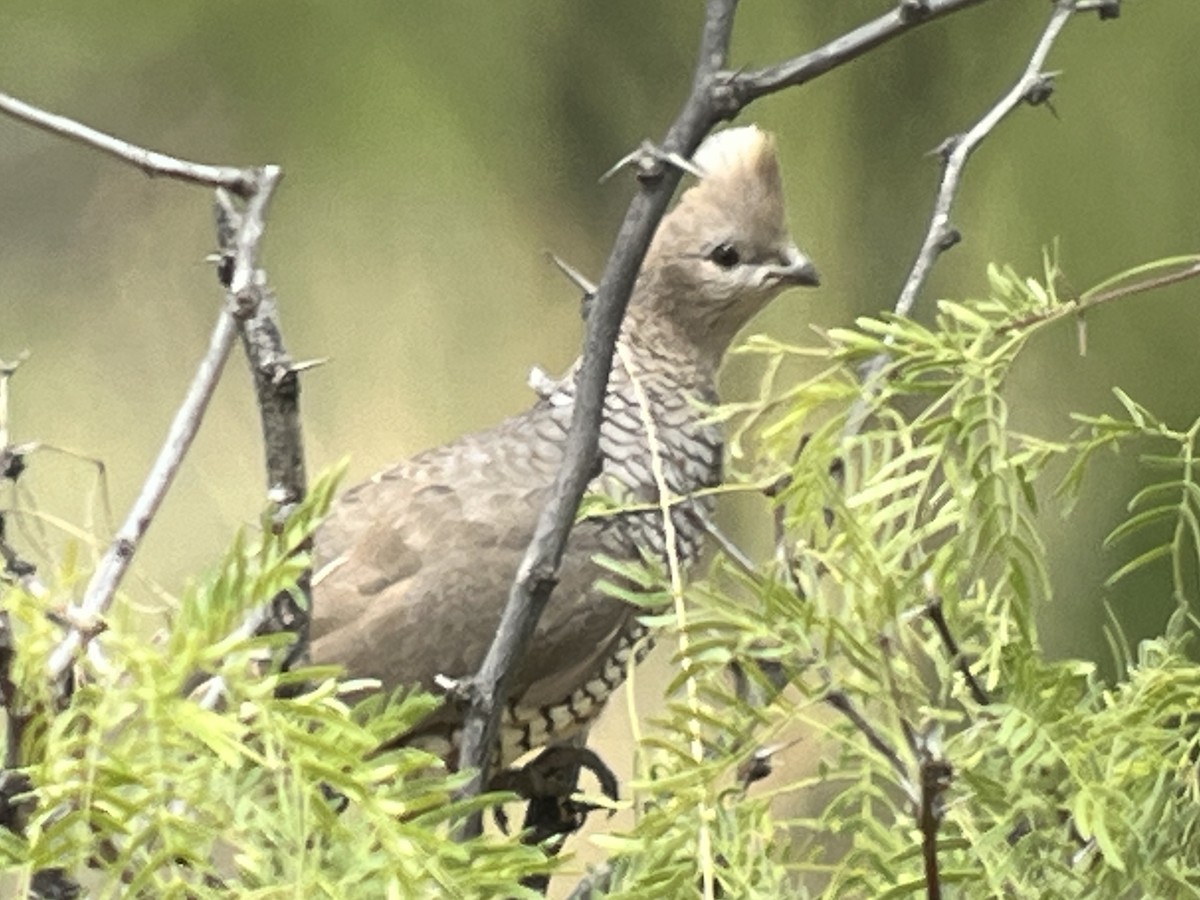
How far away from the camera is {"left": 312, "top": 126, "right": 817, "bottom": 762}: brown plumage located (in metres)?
0.75

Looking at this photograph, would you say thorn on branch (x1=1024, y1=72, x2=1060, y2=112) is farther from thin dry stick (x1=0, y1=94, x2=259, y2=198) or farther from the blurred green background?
the blurred green background

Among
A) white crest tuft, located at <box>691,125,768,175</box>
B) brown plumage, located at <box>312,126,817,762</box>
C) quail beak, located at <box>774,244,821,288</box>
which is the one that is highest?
white crest tuft, located at <box>691,125,768,175</box>

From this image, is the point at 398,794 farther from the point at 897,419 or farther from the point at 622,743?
the point at 622,743

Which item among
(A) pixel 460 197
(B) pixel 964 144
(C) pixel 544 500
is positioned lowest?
(C) pixel 544 500

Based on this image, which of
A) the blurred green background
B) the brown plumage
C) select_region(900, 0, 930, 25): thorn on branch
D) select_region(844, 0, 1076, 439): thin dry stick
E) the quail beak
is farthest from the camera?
the blurred green background

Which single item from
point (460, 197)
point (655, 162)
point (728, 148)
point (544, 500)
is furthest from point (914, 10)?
point (460, 197)

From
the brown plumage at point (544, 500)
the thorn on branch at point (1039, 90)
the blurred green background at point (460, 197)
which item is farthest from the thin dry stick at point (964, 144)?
the blurred green background at point (460, 197)

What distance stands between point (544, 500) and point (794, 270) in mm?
242

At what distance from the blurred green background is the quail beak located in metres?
0.26

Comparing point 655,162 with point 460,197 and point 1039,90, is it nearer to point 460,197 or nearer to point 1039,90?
point 1039,90

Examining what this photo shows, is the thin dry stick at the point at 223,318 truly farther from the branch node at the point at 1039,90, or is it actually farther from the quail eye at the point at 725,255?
the quail eye at the point at 725,255

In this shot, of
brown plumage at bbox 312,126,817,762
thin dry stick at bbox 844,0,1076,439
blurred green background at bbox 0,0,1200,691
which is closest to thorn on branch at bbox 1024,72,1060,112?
thin dry stick at bbox 844,0,1076,439

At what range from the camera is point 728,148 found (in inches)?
33.1

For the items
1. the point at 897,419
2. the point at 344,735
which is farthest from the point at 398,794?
the point at 897,419
